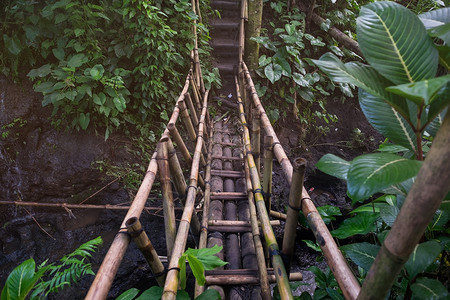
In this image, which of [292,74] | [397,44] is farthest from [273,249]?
[292,74]

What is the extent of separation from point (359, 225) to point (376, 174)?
0.92 meters

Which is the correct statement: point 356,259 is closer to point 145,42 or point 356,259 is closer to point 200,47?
point 145,42

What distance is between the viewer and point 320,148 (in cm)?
498

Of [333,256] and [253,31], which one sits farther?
[253,31]

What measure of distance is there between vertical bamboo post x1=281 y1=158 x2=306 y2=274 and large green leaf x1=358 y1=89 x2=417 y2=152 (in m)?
0.31

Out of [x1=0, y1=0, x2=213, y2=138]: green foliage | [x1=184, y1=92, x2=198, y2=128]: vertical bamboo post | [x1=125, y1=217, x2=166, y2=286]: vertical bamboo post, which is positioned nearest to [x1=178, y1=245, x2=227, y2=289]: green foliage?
[x1=125, y1=217, x2=166, y2=286]: vertical bamboo post

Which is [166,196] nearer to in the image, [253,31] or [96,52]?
[96,52]

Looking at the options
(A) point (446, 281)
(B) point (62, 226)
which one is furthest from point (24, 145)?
(A) point (446, 281)

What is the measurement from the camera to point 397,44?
2.38 feet

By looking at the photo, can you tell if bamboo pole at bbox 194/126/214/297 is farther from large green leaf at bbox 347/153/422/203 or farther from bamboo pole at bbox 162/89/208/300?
large green leaf at bbox 347/153/422/203

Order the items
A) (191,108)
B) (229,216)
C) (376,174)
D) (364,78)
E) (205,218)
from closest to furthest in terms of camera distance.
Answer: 1. (376,174)
2. (364,78)
3. (205,218)
4. (229,216)
5. (191,108)

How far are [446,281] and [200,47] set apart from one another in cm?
418

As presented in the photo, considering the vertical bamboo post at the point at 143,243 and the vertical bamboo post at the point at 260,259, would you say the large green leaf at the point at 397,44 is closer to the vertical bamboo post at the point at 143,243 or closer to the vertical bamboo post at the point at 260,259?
the vertical bamboo post at the point at 143,243

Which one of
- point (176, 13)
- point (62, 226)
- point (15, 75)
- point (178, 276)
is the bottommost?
point (62, 226)
